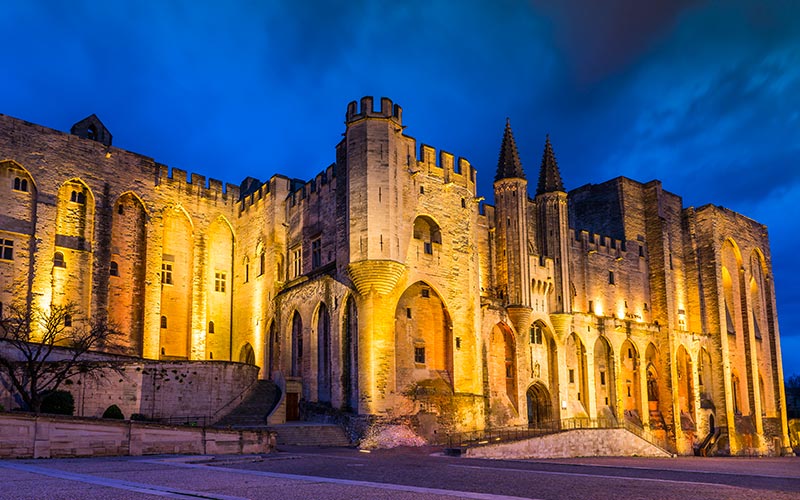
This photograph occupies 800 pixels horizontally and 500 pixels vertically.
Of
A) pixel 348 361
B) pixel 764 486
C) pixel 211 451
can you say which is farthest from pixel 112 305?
pixel 764 486

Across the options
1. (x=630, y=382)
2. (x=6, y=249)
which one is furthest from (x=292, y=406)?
(x=630, y=382)

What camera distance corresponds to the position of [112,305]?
36469 millimetres

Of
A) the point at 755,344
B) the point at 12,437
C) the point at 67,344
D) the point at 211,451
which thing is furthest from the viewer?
the point at 755,344

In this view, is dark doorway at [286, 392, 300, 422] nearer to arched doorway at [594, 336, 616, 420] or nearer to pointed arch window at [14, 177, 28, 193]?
pointed arch window at [14, 177, 28, 193]

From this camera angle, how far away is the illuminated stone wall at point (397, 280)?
3159 cm

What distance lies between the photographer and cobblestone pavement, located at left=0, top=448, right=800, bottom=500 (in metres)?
11.0

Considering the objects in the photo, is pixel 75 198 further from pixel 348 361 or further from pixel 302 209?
pixel 348 361

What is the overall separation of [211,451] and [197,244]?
70.0 feet

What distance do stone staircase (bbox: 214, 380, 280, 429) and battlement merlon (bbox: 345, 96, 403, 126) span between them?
42.8 feet

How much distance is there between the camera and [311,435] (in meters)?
28.7

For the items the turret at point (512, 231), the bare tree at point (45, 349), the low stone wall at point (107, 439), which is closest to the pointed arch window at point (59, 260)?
the bare tree at point (45, 349)

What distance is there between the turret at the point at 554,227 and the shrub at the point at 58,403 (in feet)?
87.4

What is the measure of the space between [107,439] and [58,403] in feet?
23.1

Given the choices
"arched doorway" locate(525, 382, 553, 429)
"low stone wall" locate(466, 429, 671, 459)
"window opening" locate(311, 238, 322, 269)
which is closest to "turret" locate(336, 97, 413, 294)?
"window opening" locate(311, 238, 322, 269)
